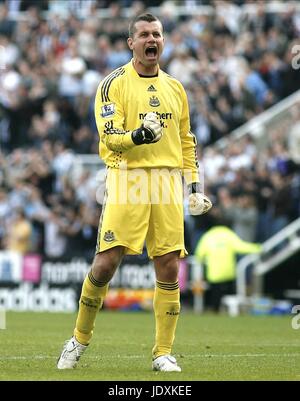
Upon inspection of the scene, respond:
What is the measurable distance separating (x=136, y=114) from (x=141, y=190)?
61cm

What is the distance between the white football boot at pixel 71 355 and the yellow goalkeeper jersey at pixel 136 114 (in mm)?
1462

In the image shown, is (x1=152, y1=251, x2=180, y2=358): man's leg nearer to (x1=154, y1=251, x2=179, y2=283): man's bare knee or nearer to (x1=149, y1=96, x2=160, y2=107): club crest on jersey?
(x1=154, y1=251, x2=179, y2=283): man's bare knee

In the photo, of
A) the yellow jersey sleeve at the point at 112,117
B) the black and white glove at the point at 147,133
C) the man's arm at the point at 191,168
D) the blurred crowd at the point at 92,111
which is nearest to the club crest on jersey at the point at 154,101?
the yellow jersey sleeve at the point at 112,117

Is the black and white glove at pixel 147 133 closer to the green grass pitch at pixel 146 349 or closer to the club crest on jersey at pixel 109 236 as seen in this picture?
the club crest on jersey at pixel 109 236

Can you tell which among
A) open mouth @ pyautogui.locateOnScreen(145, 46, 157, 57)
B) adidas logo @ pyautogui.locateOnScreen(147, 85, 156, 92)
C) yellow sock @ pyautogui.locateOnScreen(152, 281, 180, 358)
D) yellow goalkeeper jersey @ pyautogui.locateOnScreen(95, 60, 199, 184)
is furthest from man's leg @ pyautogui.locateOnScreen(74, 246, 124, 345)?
open mouth @ pyautogui.locateOnScreen(145, 46, 157, 57)

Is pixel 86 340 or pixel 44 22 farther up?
pixel 44 22

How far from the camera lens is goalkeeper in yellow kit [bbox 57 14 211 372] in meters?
9.14

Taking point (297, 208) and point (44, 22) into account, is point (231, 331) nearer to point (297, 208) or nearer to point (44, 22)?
point (297, 208)

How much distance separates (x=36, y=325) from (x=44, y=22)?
1344 centimetres

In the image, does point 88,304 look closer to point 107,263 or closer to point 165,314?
point 107,263

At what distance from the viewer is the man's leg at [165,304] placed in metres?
9.29
